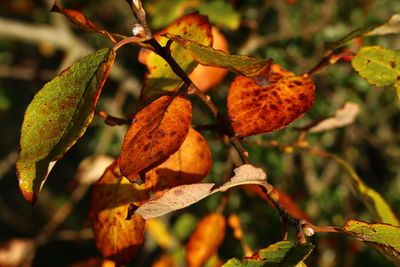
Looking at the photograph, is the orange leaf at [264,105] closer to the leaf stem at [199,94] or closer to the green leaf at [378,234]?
the leaf stem at [199,94]

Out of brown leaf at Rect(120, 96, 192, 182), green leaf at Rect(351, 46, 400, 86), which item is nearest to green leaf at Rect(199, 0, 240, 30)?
green leaf at Rect(351, 46, 400, 86)

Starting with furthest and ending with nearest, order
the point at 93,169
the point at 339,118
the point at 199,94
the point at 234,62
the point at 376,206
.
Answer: the point at 93,169 < the point at 339,118 < the point at 376,206 < the point at 199,94 < the point at 234,62

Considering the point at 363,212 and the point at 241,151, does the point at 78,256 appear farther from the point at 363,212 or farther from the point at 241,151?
the point at 241,151

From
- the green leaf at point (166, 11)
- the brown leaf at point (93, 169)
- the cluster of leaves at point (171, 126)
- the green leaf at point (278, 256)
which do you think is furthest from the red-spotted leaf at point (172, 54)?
the green leaf at point (166, 11)

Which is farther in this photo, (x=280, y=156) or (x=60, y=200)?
(x=60, y=200)

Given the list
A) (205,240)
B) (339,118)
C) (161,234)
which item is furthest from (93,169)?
(339,118)

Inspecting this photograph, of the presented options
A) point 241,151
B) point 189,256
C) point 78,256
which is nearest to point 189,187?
point 241,151

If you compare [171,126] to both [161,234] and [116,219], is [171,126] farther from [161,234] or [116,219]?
[161,234]
